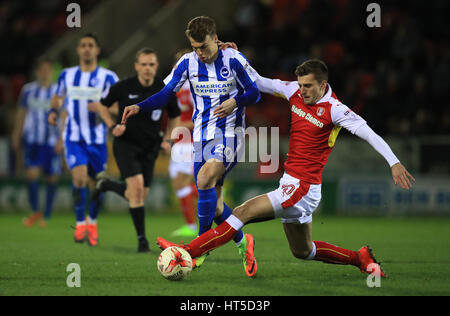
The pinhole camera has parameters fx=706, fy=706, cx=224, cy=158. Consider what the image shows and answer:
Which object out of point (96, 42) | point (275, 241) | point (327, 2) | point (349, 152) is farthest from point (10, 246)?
point (327, 2)

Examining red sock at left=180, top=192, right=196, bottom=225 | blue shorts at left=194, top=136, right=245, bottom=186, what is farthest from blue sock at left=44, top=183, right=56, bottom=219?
blue shorts at left=194, top=136, right=245, bottom=186

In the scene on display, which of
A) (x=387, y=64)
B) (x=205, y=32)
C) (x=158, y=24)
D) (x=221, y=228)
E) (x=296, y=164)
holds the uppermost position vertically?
(x=158, y=24)

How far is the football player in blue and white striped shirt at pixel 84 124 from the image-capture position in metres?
8.44

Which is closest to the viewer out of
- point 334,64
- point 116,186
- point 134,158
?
point 134,158

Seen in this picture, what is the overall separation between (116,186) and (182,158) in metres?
2.03

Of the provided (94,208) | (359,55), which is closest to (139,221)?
(94,208)

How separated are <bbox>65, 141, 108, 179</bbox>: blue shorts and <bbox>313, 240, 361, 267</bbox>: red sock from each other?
12.3ft

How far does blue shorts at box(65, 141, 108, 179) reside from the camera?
845 centimetres

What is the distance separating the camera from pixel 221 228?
5.37 meters

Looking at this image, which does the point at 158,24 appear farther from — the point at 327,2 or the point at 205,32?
the point at 205,32

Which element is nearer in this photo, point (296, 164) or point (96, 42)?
point (296, 164)

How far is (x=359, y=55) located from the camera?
14.7 metres

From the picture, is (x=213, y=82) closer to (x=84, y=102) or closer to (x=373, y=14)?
(x=84, y=102)
